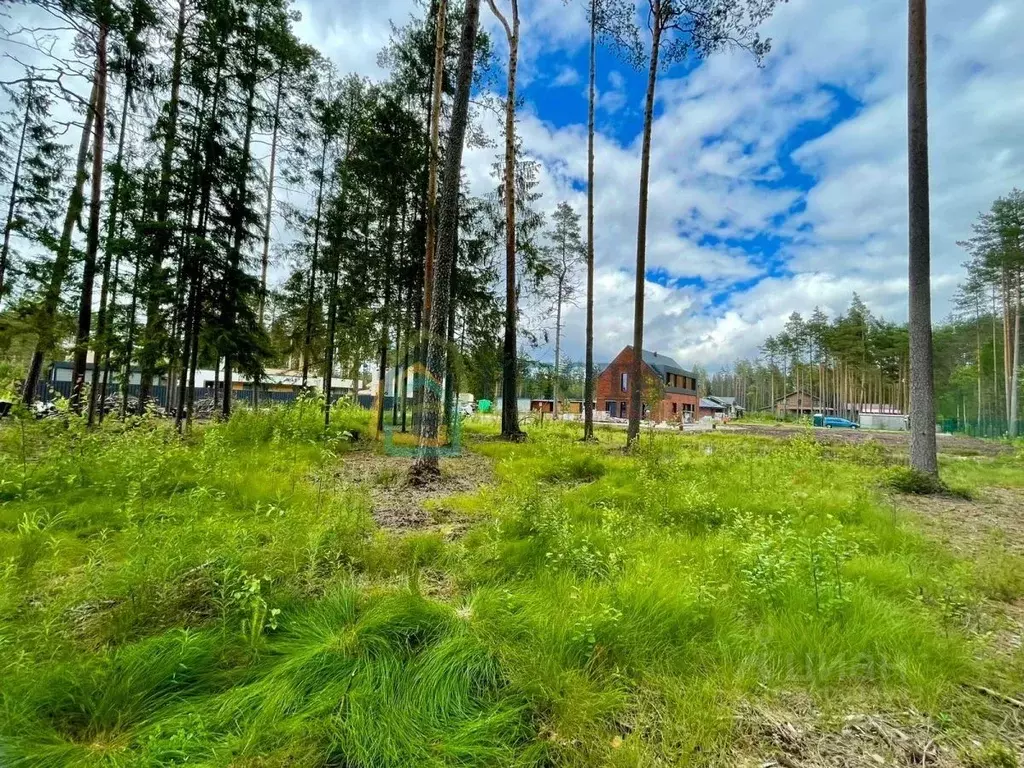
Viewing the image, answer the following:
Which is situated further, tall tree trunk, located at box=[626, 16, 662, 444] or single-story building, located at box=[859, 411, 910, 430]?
single-story building, located at box=[859, 411, 910, 430]

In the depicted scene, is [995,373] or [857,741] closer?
[857,741]

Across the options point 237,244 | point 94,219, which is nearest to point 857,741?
point 237,244

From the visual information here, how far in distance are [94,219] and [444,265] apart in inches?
346

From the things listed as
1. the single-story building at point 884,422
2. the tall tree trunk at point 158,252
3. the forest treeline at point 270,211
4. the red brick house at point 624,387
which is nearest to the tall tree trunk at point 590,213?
the forest treeline at point 270,211

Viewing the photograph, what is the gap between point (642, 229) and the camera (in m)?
9.93

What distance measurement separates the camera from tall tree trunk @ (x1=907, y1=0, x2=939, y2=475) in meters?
6.48

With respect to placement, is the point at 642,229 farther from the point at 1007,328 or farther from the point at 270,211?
the point at 1007,328

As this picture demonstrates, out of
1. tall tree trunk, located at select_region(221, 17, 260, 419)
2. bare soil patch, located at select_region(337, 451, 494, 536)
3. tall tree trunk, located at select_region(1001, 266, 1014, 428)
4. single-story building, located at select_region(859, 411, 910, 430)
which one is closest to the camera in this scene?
bare soil patch, located at select_region(337, 451, 494, 536)

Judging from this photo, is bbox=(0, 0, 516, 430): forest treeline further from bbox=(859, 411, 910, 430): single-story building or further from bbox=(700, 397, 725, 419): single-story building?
bbox=(700, 397, 725, 419): single-story building

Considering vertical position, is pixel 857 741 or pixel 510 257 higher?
pixel 510 257

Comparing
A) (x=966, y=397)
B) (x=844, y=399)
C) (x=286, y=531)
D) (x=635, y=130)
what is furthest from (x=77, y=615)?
(x=844, y=399)

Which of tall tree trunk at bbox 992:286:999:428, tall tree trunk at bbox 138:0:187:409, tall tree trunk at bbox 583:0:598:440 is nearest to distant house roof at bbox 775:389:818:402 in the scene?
tall tree trunk at bbox 992:286:999:428

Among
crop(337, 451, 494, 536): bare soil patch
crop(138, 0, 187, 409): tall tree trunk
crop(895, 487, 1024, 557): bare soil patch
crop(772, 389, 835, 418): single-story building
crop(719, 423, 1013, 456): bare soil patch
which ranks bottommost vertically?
crop(719, 423, 1013, 456): bare soil patch

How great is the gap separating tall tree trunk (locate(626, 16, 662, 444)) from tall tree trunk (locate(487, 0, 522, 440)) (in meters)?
3.29
